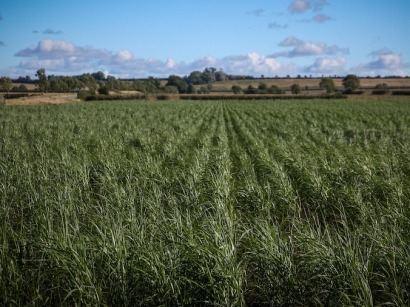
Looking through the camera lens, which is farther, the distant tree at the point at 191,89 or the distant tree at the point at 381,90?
the distant tree at the point at 191,89

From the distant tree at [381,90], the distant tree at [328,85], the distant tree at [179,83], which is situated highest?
the distant tree at [179,83]

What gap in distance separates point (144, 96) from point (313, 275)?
9525 cm

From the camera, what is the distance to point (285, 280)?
360 cm

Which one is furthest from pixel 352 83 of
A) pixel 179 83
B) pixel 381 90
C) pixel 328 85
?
pixel 179 83

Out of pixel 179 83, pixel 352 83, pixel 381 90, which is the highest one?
pixel 179 83

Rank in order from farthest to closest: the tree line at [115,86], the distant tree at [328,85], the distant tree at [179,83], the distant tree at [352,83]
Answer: the distant tree at [179,83], the distant tree at [328,85], the distant tree at [352,83], the tree line at [115,86]

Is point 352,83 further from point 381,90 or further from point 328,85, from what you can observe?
point 381,90

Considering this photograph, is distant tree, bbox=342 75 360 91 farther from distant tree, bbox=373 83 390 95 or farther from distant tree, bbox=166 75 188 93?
distant tree, bbox=166 75 188 93

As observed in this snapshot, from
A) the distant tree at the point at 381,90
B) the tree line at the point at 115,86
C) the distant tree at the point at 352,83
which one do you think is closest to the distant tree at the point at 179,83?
the tree line at the point at 115,86

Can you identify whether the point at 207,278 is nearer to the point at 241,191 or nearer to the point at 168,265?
the point at 168,265

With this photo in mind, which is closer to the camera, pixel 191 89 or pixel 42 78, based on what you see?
pixel 42 78

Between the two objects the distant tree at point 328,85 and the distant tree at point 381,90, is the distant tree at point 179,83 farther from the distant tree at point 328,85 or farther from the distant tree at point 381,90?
the distant tree at point 381,90

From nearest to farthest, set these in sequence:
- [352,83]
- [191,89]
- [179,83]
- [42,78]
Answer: [42,78] < [352,83] < [191,89] < [179,83]

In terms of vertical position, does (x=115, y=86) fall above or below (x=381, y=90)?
above
